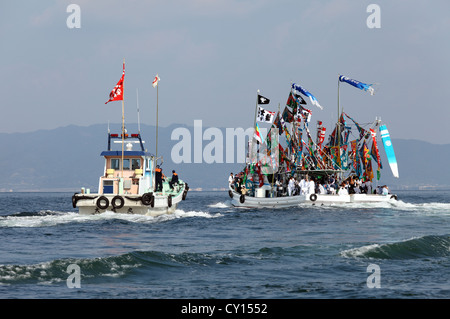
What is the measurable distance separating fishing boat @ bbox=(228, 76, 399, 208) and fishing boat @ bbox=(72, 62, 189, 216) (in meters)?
15.7

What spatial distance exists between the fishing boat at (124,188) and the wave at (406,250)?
1781 cm

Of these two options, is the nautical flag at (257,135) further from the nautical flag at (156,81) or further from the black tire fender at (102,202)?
the black tire fender at (102,202)

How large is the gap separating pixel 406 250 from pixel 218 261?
736 centimetres

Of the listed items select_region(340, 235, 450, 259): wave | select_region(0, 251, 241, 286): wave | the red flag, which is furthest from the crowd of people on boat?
select_region(0, 251, 241, 286): wave

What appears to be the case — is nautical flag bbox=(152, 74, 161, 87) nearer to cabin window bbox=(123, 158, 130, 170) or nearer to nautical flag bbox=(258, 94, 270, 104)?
cabin window bbox=(123, 158, 130, 170)

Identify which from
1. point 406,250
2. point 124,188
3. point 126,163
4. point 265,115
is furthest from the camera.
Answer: point 265,115

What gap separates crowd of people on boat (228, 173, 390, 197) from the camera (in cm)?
5709

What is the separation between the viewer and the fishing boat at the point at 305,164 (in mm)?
57281

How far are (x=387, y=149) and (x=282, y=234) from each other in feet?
111

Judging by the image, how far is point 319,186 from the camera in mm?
58312

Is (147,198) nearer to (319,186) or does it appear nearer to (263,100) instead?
(319,186)

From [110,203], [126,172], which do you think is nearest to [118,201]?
[110,203]

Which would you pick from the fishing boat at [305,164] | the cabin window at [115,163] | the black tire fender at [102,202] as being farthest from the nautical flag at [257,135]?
the black tire fender at [102,202]
